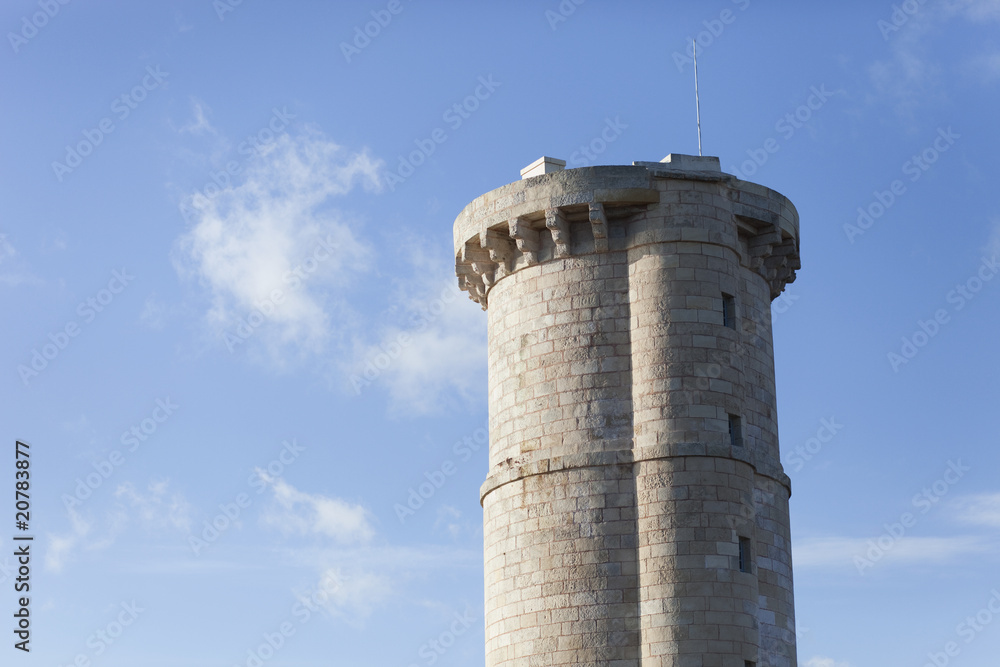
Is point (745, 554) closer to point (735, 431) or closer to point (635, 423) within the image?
point (735, 431)

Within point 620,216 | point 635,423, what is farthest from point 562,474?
point 620,216

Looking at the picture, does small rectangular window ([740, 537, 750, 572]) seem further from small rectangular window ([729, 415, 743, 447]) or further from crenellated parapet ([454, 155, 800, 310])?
crenellated parapet ([454, 155, 800, 310])

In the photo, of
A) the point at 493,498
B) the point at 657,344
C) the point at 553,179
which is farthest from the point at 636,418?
the point at 553,179

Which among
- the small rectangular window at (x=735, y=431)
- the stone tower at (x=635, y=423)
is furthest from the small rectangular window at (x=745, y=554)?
the small rectangular window at (x=735, y=431)

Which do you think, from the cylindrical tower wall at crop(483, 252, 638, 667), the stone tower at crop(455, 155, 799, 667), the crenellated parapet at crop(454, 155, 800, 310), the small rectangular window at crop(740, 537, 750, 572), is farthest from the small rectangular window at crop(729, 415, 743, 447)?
the crenellated parapet at crop(454, 155, 800, 310)

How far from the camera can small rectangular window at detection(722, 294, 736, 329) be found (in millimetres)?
26938

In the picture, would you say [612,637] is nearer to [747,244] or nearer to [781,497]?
[781,497]

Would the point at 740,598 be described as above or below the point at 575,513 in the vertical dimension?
below

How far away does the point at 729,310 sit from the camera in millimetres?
27062

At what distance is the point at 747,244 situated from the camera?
2803cm

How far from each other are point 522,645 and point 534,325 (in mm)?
6067

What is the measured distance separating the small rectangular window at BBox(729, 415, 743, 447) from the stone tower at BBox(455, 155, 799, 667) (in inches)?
1.1

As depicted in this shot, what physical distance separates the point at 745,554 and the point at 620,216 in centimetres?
683

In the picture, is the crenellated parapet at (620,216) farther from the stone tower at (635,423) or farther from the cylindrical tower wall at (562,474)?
the cylindrical tower wall at (562,474)
